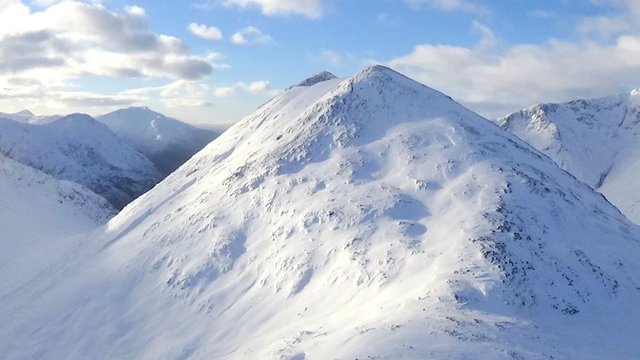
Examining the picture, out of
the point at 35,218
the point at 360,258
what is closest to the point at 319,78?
the point at 35,218

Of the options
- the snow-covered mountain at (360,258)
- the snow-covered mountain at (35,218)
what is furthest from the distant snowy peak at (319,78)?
the snow-covered mountain at (35,218)

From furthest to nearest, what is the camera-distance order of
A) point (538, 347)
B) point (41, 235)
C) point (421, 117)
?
point (41, 235) → point (421, 117) → point (538, 347)

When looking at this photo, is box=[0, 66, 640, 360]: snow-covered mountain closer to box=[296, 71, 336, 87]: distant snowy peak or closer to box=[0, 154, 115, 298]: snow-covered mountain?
box=[0, 154, 115, 298]: snow-covered mountain

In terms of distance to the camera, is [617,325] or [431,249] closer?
[617,325]

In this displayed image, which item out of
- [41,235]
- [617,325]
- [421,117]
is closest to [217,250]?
[421,117]

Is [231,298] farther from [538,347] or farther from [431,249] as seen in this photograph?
[538,347]

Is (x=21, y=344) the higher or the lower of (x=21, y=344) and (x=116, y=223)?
the lower
